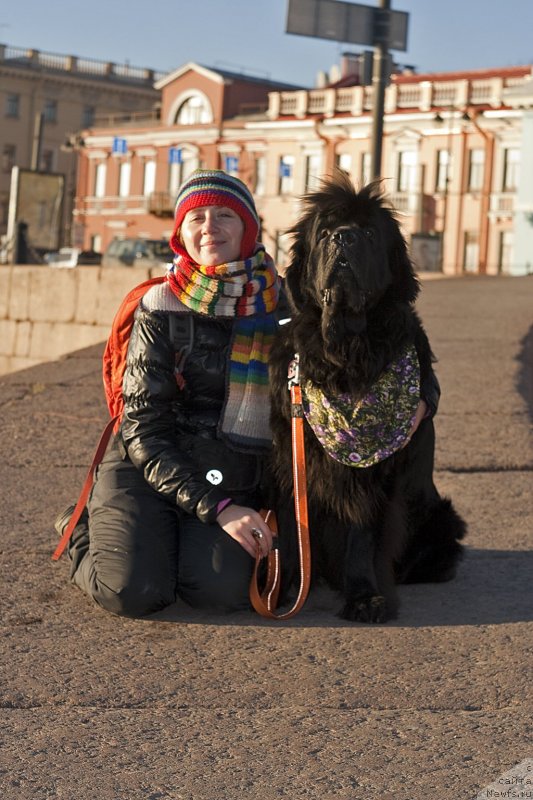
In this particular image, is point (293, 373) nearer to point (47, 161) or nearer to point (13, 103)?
point (47, 161)

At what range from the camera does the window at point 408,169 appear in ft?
171

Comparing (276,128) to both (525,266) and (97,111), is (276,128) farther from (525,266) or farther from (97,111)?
(97,111)

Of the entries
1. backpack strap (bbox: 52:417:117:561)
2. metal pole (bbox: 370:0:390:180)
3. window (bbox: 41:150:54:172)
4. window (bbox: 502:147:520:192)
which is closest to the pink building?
window (bbox: 502:147:520:192)

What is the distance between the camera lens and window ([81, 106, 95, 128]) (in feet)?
261

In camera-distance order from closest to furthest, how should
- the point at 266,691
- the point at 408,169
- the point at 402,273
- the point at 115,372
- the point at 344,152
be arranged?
the point at 266,691, the point at 402,273, the point at 115,372, the point at 408,169, the point at 344,152

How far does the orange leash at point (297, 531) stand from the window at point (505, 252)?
150 feet

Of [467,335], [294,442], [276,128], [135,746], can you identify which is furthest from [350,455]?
[276,128]

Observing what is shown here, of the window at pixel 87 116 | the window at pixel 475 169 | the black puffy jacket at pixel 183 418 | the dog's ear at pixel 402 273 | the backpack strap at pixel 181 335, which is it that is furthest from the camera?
the window at pixel 87 116

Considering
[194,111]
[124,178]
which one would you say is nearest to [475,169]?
[194,111]

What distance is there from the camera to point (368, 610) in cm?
416

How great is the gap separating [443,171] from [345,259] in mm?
48517

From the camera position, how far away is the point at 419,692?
350cm

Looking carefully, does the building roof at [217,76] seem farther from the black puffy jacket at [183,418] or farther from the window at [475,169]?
the black puffy jacket at [183,418]

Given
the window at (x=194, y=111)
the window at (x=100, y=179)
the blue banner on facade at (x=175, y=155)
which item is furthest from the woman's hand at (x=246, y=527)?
the window at (x=100, y=179)
